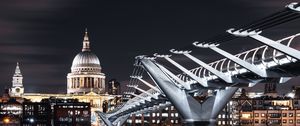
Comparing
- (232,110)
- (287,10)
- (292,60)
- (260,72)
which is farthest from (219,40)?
(232,110)

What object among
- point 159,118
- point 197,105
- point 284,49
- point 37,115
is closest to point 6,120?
point 37,115

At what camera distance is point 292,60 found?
31000 mm

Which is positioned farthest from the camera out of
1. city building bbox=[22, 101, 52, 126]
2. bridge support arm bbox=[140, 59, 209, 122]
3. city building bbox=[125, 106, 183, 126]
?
city building bbox=[22, 101, 52, 126]

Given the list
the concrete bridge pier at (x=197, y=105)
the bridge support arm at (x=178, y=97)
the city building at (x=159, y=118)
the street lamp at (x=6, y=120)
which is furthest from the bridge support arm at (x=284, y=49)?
the street lamp at (x=6, y=120)

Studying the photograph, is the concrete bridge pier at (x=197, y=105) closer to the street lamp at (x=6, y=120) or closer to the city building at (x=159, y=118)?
the city building at (x=159, y=118)

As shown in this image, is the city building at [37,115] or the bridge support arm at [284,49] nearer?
the bridge support arm at [284,49]

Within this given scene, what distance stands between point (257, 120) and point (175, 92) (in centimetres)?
11694

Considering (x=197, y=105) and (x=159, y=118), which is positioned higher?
(x=159, y=118)

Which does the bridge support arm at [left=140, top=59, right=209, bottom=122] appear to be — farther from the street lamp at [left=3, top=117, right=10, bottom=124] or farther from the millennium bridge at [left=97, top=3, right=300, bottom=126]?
the street lamp at [left=3, top=117, right=10, bottom=124]

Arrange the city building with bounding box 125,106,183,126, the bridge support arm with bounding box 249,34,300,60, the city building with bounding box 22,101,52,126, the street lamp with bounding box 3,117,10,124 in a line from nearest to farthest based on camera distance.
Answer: the bridge support arm with bounding box 249,34,300,60 → the city building with bounding box 125,106,183,126 → the street lamp with bounding box 3,117,10,124 → the city building with bounding box 22,101,52,126

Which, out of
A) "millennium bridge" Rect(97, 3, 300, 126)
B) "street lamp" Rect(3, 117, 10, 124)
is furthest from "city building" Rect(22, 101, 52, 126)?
"millennium bridge" Rect(97, 3, 300, 126)

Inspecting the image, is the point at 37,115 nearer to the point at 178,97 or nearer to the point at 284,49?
the point at 178,97

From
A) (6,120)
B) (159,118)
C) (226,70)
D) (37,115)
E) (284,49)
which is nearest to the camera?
(284,49)

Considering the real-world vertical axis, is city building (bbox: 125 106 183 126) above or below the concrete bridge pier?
above
